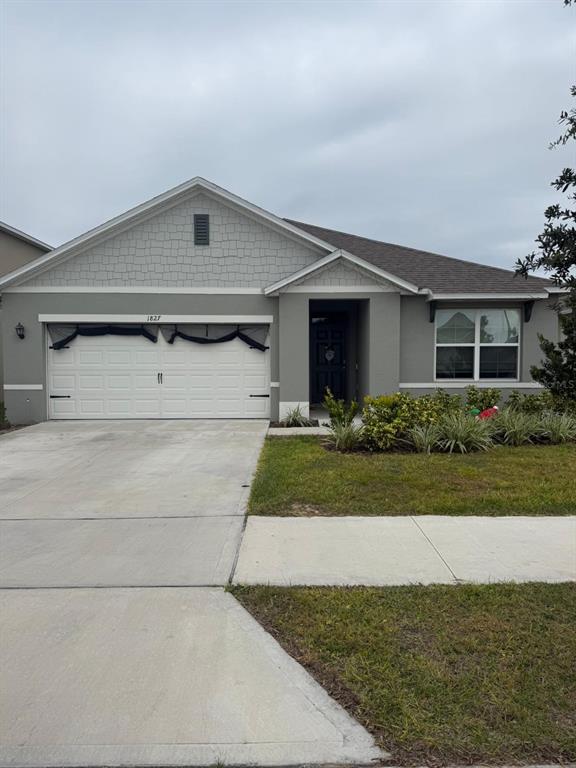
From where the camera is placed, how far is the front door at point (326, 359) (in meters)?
16.1

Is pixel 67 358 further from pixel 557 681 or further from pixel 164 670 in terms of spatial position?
pixel 557 681

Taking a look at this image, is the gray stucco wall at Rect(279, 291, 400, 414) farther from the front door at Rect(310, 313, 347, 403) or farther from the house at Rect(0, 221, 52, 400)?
the house at Rect(0, 221, 52, 400)

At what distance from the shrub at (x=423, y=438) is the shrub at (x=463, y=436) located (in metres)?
0.08

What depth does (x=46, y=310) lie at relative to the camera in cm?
1345

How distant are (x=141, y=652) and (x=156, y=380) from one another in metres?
11.0

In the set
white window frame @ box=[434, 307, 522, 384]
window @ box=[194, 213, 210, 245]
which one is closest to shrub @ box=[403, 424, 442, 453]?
white window frame @ box=[434, 307, 522, 384]

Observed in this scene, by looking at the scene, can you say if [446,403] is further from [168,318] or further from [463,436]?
[168,318]

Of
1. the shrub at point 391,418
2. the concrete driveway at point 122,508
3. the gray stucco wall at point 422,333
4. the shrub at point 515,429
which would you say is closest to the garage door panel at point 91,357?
the concrete driveway at point 122,508

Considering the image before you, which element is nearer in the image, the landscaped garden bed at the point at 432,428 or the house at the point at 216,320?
the landscaped garden bed at the point at 432,428

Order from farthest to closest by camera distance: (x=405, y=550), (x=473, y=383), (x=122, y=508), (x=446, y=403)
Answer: (x=473, y=383) < (x=446, y=403) < (x=122, y=508) < (x=405, y=550)

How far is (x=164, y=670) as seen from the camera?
3.08 meters

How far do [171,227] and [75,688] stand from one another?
39.9 feet

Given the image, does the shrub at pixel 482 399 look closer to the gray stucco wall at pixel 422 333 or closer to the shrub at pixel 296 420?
the gray stucco wall at pixel 422 333

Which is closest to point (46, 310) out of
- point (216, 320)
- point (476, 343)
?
point (216, 320)
